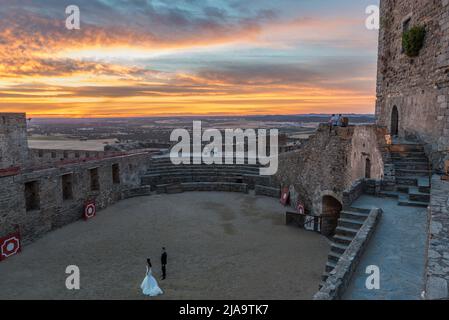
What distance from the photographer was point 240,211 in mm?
20312

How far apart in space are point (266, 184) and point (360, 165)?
37.8ft

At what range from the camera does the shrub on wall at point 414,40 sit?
43.2 feet

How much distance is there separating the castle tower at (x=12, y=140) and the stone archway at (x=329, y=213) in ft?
68.1

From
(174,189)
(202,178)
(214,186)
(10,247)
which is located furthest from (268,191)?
(10,247)

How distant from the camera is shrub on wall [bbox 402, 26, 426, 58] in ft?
43.2

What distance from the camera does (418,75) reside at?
13.7 meters

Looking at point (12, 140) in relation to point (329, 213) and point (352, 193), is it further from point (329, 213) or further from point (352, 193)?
point (352, 193)

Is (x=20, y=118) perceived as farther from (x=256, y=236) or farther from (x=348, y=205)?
(x=348, y=205)

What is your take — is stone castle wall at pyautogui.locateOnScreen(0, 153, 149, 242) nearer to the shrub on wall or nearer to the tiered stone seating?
the tiered stone seating

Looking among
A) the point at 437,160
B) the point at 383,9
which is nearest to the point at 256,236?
the point at 437,160

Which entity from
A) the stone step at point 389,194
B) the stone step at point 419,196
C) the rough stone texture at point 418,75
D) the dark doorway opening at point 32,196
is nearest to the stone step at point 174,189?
the dark doorway opening at point 32,196

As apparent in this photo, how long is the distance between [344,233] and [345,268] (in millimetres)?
3040

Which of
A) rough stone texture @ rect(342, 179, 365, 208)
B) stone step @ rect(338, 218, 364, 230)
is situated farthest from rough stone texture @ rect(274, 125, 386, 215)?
stone step @ rect(338, 218, 364, 230)

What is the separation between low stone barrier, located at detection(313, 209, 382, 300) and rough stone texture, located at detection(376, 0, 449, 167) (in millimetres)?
6025
